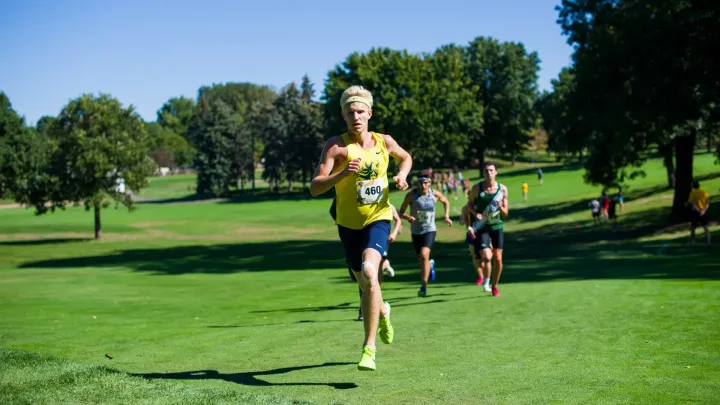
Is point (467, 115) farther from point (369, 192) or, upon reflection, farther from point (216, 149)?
point (369, 192)

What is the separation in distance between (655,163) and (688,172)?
6122 centimetres

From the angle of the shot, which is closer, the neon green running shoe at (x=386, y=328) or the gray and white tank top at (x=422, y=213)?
the neon green running shoe at (x=386, y=328)

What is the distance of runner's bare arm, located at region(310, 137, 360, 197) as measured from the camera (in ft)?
24.4

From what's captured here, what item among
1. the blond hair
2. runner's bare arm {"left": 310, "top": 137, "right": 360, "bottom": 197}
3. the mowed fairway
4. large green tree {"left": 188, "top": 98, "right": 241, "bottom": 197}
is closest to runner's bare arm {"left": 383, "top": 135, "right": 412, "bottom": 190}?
the blond hair

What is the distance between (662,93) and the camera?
119 ft

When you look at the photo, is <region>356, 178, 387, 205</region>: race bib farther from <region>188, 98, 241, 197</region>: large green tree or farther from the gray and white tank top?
<region>188, 98, 241, 197</region>: large green tree

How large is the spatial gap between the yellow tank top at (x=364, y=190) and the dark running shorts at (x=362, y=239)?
2.3 inches

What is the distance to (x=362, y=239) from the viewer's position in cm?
795

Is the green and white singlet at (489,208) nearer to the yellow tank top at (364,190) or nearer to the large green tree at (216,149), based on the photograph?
the yellow tank top at (364,190)

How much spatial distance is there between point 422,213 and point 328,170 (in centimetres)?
783

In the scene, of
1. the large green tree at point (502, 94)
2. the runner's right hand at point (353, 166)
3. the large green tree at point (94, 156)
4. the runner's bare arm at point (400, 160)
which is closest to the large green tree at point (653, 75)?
the large green tree at point (94, 156)

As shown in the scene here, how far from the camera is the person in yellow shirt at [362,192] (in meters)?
7.77

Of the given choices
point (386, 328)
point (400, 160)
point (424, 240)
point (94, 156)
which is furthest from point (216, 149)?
point (386, 328)

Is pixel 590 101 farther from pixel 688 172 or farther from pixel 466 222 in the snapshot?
pixel 466 222
